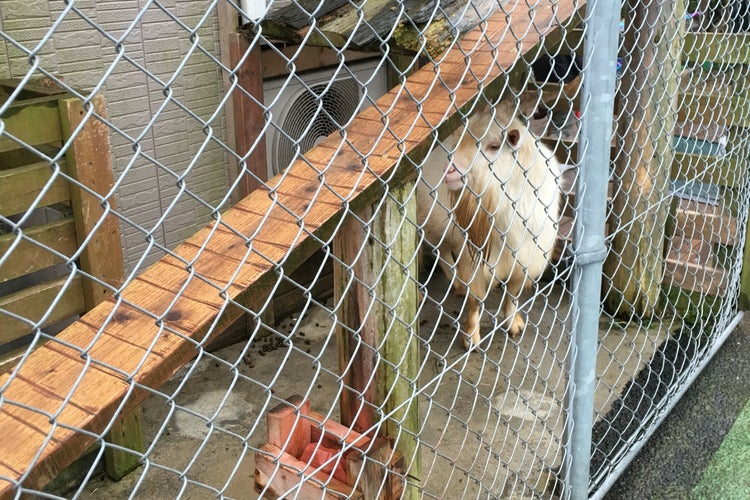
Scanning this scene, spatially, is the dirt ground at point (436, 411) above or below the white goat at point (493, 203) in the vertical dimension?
below

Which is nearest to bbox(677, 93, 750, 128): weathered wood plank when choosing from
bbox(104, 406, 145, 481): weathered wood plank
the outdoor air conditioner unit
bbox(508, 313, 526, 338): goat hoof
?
bbox(508, 313, 526, 338): goat hoof

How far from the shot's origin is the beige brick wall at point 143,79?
3660 millimetres

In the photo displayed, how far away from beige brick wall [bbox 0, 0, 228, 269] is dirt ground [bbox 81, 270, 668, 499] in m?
0.91

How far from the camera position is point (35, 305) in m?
3.12

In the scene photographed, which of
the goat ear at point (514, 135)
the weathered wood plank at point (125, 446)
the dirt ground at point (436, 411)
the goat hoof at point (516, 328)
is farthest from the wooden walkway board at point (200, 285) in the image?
the goat hoof at point (516, 328)

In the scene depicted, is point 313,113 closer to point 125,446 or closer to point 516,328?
point 516,328

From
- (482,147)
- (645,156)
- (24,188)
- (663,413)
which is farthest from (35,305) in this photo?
(645,156)

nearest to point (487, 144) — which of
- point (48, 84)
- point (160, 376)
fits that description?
point (48, 84)

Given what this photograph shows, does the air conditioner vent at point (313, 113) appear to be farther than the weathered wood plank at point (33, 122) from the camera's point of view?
Yes

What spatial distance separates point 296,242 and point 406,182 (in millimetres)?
447

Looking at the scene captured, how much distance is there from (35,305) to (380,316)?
5.90ft

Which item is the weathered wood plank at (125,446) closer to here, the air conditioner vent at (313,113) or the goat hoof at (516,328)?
the air conditioner vent at (313,113)

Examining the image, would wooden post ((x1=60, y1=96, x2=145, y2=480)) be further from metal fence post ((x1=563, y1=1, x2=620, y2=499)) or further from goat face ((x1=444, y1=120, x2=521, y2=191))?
metal fence post ((x1=563, y1=1, x2=620, y2=499))

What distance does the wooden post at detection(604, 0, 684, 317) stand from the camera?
14.1 ft
